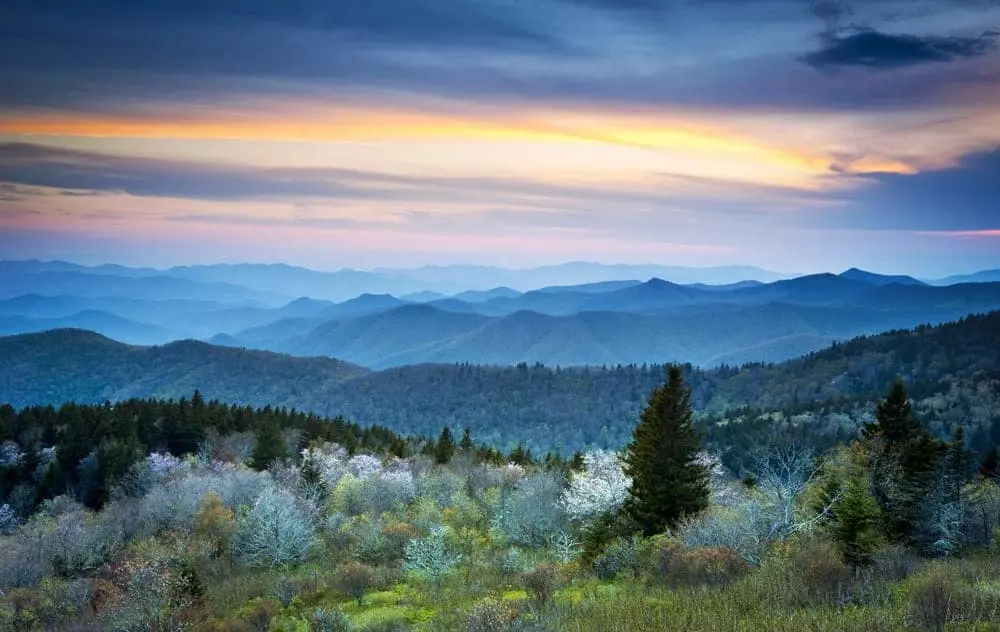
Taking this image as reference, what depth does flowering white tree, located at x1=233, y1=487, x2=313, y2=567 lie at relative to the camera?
4379 centimetres

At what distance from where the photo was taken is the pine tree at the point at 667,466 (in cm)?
3344

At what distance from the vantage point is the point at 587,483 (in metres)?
48.5

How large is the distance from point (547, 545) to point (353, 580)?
1865 cm

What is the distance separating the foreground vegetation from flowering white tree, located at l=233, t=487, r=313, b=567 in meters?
0.18

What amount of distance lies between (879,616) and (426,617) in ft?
53.9

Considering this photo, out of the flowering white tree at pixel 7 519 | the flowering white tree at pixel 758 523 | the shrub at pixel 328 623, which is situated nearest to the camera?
the shrub at pixel 328 623

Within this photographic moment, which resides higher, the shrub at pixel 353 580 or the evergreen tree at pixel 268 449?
the shrub at pixel 353 580

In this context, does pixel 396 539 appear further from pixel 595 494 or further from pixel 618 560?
pixel 618 560

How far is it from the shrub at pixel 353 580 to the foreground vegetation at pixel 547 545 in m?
0.10

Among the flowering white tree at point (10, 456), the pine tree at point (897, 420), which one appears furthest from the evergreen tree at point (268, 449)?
the pine tree at point (897, 420)

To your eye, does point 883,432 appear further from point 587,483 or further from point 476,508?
point 476,508

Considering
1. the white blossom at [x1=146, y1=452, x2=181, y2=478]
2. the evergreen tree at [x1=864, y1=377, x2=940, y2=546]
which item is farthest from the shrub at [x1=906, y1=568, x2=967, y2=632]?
the white blossom at [x1=146, y1=452, x2=181, y2=478]

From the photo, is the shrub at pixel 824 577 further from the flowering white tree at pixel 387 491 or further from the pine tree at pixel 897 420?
the flowering white tree at pixel 387 491

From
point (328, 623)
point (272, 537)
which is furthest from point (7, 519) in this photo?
point (328, 623)
